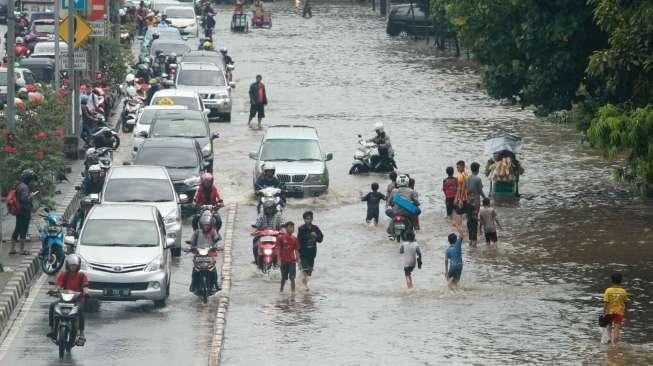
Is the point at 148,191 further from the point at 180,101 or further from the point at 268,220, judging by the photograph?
the point at 180,101

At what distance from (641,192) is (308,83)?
28145 mm

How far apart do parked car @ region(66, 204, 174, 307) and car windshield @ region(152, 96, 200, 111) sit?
1675cm

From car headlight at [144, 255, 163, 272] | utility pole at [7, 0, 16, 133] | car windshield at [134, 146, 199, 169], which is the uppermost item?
utility pole at [7, 0, 16, 133]

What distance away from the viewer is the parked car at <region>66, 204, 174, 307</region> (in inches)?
1069

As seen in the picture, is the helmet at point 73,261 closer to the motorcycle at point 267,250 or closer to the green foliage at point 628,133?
the motorcycle at point 267,250

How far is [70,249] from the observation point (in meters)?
29.7

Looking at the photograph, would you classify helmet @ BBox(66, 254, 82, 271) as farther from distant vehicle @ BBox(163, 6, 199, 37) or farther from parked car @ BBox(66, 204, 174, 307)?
distant vehicle @ BBox(163, 6, 199, 37)

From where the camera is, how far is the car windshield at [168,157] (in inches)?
1444

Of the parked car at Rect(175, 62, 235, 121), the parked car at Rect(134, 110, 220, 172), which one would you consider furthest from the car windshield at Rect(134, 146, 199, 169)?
the parked car at Rect(175, 62, 235, 121)

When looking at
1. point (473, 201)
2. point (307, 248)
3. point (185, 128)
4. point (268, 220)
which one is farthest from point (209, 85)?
point (307, 248)

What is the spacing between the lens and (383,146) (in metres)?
40.8

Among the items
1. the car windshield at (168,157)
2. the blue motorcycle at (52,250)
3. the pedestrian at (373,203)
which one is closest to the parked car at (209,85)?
the car windshield at (168,157)

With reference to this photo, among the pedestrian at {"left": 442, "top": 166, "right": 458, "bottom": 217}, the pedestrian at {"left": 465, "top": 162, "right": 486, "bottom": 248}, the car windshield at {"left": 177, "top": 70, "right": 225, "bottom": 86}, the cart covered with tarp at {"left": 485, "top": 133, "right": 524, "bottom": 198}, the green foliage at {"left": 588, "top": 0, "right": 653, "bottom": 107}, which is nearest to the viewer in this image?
the green foliage at {"left": 588, "top": 0, "right": 653, "bottom": 107}

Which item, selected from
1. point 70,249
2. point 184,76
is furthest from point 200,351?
point 184,76
